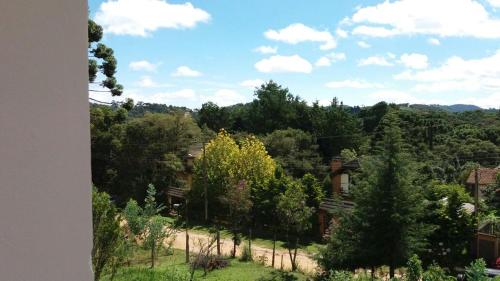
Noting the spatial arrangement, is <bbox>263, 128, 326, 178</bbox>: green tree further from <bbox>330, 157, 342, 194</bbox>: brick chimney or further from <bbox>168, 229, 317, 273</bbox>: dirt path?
<bbox>168, 229, 317, 273</bbox>: dirt path

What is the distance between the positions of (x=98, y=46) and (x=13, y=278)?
387 inches

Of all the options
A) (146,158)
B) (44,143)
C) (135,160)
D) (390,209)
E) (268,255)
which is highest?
(44,143)

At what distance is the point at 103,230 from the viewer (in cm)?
734

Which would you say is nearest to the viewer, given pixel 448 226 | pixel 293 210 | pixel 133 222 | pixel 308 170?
pixel 448 226

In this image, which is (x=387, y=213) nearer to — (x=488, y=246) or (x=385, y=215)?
(x=385, y=215)

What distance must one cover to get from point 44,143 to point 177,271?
39.7 ft

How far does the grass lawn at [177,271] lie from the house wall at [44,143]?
9.69 metres

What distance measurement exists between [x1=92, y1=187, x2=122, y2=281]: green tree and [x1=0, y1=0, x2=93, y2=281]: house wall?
269 inches

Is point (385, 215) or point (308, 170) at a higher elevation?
point (385, 215)

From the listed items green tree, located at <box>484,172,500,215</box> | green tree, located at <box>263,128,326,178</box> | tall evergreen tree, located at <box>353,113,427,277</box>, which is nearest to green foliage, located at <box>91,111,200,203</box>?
green tree, located at <box>263,128,326,178</box>

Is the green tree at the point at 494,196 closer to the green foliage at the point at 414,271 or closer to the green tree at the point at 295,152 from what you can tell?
the green tree at the point at 295,152

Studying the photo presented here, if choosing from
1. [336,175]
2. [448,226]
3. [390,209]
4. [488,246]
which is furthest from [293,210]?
[336,175]

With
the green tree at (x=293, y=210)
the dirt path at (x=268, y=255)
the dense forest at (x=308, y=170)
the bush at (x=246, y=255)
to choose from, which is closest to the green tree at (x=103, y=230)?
the dense forest at (x=308, y=170)

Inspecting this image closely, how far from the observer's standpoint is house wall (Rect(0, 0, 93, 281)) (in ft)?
1.75
